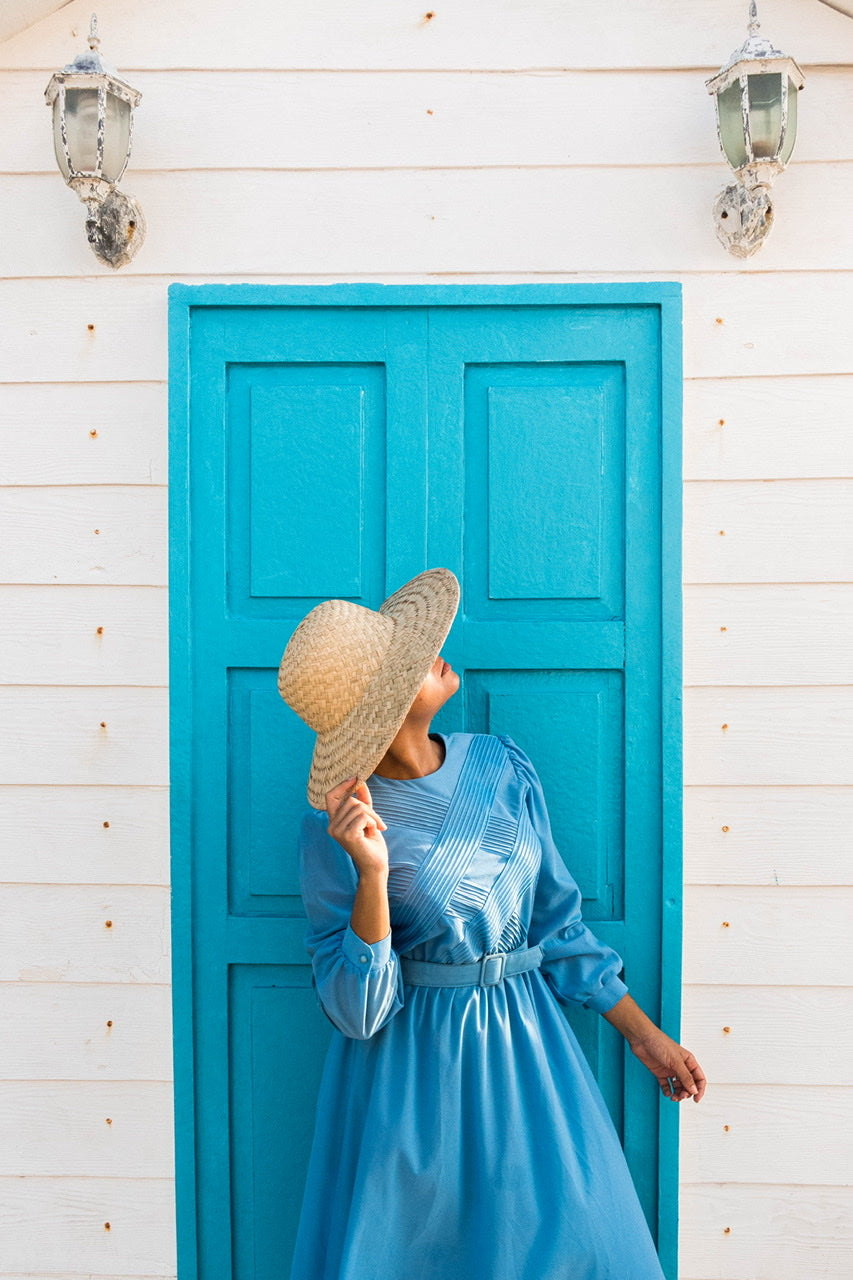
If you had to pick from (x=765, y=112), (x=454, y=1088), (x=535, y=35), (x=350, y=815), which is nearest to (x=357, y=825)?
(x=350, y=815)

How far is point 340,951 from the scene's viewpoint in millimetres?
1696

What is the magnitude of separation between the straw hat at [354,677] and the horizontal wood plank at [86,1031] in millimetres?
853

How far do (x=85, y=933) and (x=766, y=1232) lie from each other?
1.58 m

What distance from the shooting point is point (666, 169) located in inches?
84.3

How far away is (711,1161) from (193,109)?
2.49 metres

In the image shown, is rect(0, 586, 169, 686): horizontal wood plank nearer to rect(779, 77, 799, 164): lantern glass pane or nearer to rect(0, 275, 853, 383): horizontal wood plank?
rect(0, 275, 853, 383): horizontal wood plank

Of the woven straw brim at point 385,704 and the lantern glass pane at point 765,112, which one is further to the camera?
the lantern glass pane at point 765,112

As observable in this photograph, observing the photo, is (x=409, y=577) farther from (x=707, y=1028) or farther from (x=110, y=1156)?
(x=110, y=1156)

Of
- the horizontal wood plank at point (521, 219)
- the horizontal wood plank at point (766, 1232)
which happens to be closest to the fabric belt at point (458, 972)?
the horizontal wood plank at point (766, 1232)

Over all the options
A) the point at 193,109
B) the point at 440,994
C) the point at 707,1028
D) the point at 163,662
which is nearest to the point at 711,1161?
A: the point at 707,1028

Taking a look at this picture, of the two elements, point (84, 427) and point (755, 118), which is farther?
point (84, 427)

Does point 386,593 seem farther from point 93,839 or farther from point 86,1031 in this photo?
point 86,1031

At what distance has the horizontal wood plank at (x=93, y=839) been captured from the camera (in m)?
2.17

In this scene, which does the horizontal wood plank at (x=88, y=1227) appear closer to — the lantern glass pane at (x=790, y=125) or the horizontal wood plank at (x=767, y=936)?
the horizontal wood plank at (x=767, y=936)
